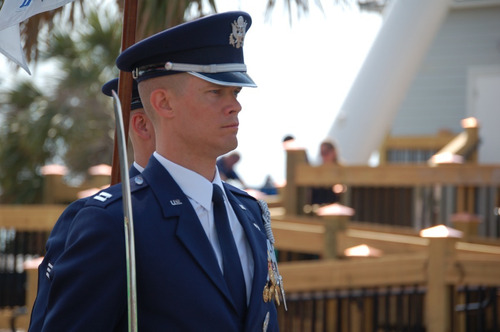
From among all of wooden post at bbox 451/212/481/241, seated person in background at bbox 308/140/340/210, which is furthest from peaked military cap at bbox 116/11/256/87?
seated person in background at bbox 308/140/340/210

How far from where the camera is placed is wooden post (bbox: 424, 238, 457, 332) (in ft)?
19.7

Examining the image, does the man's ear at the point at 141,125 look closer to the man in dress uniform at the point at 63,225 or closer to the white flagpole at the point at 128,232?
the man in dress uniform at the point at 63,225

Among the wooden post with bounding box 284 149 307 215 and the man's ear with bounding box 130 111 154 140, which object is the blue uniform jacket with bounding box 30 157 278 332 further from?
the wooden post with bounding box 284 149 307 215

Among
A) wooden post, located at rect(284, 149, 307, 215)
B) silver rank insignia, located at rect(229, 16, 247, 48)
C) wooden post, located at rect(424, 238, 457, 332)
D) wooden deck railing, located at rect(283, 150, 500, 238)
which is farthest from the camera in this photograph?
wooden post, located at rect(284, 149, 307, 215)

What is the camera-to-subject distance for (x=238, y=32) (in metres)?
2.60

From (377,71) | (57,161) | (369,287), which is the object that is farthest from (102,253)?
(57,161)

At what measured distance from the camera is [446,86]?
15922mm

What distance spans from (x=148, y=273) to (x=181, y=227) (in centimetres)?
15

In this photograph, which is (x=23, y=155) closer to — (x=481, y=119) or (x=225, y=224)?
(x=481, y=119)

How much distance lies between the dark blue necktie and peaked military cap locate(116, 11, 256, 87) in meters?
0.36

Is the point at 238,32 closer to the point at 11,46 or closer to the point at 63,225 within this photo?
the point at 63,225

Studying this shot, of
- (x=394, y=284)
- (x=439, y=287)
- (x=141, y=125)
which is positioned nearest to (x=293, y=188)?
(x=394, y=284)

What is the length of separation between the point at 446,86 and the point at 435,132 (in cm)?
82

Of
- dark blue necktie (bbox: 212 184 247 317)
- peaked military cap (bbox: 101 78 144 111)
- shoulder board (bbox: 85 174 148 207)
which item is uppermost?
peaked military cap (bbox: 101 78 144 111)
